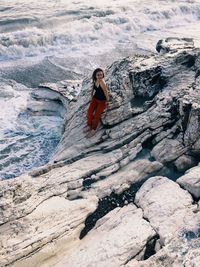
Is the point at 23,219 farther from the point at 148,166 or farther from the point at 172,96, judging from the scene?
the point at 172,96

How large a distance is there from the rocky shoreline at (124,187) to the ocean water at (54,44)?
2179 millimetres

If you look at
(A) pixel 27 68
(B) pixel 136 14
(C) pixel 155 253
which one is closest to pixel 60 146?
(C) pixel 155 253

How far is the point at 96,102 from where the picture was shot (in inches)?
386

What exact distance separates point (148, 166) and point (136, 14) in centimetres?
2349

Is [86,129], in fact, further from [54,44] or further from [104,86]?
[54,44]

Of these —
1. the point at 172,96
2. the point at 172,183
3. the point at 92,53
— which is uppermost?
the point at 172,96

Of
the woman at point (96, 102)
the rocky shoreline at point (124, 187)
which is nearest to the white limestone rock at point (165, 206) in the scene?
the rocky shoreline at point (124, 187)

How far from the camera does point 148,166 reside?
847 cm

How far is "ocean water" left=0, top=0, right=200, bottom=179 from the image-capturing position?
1288cm

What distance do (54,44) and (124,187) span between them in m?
17.9

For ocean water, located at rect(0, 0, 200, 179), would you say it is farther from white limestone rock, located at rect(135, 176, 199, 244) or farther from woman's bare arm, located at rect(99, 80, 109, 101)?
white limestone rock, located at rect(135, 176, 199, 244)

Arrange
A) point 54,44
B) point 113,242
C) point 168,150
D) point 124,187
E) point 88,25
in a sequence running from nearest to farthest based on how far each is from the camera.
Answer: point 113,242
point 124,187
point 168,150
point 54,44
point 88,25

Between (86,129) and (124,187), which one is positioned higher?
(86,129)

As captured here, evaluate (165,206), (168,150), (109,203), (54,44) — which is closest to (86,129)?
(168,150)
